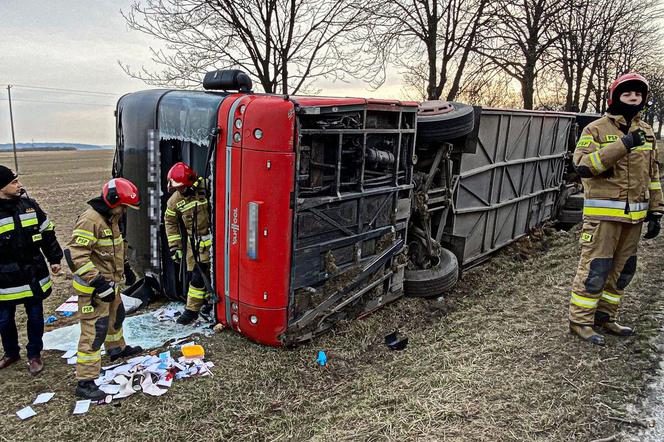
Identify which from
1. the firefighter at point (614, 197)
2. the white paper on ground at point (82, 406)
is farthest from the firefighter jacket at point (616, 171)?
the white paper on ground at point (82, 406)

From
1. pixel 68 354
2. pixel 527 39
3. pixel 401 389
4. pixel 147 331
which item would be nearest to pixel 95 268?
pixel 68 354

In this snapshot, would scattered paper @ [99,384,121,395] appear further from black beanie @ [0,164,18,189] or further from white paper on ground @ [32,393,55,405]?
black beanie @ [0,164,18,189]

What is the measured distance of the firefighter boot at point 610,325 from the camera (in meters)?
4.08

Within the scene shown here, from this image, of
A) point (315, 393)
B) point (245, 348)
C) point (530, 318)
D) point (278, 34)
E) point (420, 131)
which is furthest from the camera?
point (278, 34)

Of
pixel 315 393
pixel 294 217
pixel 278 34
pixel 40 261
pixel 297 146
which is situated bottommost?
pixel 315 393

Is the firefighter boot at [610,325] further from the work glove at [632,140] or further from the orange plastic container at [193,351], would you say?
the orange plastic container at [193,351]

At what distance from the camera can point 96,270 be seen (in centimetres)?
346

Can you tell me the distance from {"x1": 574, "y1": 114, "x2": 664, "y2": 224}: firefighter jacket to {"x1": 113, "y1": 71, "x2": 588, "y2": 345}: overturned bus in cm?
177

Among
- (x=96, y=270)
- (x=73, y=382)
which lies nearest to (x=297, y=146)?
(x=96, y=270)

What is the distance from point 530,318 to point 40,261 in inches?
178

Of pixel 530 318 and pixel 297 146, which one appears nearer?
pixel 297 146

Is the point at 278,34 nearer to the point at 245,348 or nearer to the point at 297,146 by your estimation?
the point at 297,146

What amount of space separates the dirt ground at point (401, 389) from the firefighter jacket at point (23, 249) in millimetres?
684

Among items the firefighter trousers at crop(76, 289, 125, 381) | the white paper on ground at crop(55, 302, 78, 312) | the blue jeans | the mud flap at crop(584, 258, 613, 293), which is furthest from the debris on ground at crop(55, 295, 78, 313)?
the mud flap at crop(584, 258, 613, 293)
